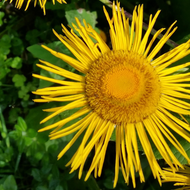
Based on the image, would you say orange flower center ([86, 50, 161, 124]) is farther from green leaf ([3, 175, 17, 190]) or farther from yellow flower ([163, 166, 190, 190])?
green leaf ([3, 175, 17, 190])

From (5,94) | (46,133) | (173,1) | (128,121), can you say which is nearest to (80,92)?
(128,121)

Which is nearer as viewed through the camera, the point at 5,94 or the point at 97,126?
the point at 97,126

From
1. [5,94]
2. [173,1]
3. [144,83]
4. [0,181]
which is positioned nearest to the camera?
[144,83]

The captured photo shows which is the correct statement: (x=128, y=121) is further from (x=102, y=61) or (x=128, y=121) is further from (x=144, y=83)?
(x=102, y=61)

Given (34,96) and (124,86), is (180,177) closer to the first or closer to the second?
(124,86)

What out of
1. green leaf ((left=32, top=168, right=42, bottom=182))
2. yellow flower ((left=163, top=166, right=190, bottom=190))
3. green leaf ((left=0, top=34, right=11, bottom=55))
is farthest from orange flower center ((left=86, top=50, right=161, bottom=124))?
green leaf ((left=0, top=34, right=11, bottom=55))

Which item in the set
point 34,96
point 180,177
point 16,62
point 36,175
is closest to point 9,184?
point 36,175

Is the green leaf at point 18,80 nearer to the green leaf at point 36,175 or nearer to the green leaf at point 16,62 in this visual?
the green leaf at point 16,62

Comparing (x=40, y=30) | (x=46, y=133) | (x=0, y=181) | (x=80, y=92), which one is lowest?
(x=0, y=181)
